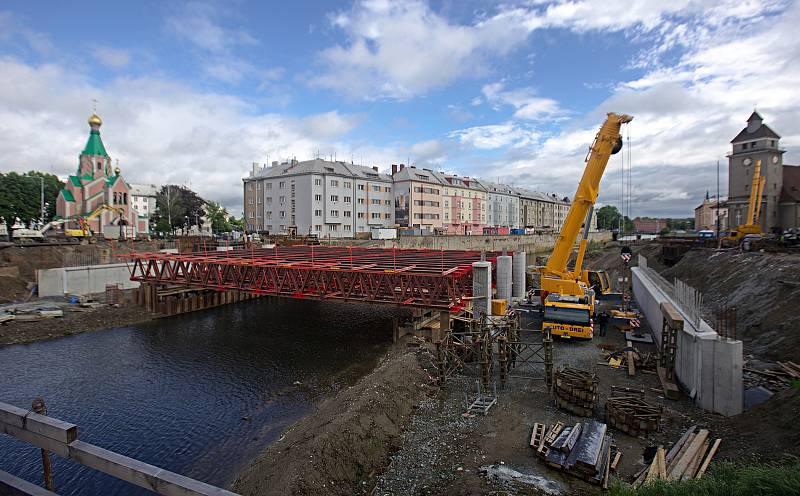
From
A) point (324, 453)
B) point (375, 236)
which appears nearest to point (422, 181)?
point (375, 236)

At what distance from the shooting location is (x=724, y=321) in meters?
13.4

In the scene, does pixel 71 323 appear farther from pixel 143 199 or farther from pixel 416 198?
pixel 143 199

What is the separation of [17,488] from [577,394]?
44.6 ft

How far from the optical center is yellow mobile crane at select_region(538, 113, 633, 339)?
805 inches

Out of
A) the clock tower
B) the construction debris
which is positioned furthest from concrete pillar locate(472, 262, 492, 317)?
the clock tower

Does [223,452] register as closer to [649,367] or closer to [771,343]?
[649,367]

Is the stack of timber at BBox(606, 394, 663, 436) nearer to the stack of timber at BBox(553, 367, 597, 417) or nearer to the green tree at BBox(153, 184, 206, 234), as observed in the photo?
the stack of timber at BBox(553, 367, 597, 417)

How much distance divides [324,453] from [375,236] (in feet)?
188

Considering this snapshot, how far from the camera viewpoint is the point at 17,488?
16.8ft

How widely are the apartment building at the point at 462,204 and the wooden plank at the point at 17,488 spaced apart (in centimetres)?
8487

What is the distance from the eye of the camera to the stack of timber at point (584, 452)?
9570 mm

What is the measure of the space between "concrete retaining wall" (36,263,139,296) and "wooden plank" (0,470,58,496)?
122 ft

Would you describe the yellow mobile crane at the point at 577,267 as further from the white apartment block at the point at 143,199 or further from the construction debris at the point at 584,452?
the white apartment block at the point at 143,199

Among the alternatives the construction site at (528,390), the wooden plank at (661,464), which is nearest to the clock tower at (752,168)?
the construction site at (528,390)
